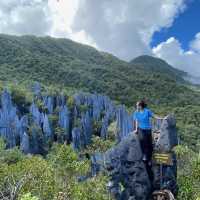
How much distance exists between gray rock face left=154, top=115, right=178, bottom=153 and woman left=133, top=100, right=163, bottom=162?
43 cm

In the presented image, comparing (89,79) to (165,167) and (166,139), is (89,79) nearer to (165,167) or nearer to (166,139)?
(166,139)

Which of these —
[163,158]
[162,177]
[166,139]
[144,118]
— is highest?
[144,118]

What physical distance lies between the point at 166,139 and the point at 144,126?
1.15 m

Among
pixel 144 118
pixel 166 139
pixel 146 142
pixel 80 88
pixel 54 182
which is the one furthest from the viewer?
pixel 80 88

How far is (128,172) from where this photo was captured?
1845cm

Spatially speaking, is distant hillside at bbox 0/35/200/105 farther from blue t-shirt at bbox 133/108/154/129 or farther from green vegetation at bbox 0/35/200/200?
blue t-shirt at bbox 133/108/154/129

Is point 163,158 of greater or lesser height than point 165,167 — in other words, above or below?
above

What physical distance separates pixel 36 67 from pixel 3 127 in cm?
7635

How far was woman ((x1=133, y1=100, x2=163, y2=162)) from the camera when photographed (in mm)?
17703

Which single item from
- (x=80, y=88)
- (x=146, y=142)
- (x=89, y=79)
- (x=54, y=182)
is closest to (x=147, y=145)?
(x=146, y=142)

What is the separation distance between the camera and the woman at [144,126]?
58.1 feet

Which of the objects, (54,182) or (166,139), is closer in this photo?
(166,139)

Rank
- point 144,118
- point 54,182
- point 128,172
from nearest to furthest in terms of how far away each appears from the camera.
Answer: point 144,118, point 128,172, point 54,182

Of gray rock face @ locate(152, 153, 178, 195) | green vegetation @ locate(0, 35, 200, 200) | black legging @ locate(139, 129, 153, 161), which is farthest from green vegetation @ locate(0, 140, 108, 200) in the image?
black legging @ locate(139, 129, 153, 161)
